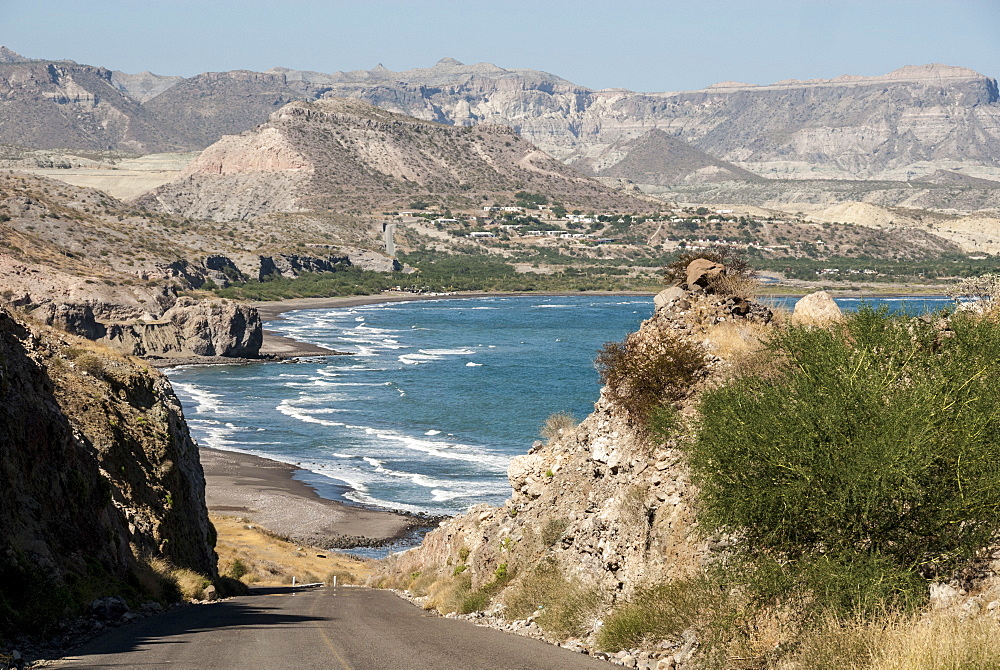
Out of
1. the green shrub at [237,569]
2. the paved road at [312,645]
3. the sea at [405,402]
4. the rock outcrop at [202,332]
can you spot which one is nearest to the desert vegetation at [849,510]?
the paved road at [312,645]

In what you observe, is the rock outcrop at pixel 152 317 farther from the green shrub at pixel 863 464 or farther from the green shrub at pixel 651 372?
the green shrub at pixel 863 464

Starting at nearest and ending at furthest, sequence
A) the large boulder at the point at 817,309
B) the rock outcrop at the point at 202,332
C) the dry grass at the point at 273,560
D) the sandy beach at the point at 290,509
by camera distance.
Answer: the large boulder at the point at 817,309 < the dry grass at the point at 273,560 < the sandy beach at the point at 290,509 < the rock outcrop at the point at 202,332

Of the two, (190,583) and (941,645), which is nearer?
(941,645)

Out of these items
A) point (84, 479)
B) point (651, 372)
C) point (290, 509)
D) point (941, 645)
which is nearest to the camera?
point (941, 645)

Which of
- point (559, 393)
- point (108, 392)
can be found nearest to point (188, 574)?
point (108, 392)

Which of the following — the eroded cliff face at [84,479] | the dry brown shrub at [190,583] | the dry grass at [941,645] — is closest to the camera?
the dry grass at [941,645]

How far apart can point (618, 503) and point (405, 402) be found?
2601 inches

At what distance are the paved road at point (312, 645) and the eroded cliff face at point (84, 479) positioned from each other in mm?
1325

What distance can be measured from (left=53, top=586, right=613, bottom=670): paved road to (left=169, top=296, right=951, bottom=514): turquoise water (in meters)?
8.52

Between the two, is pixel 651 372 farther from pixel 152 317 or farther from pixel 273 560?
pixel 152 317

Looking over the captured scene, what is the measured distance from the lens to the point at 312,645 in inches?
560

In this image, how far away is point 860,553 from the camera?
35.6 ft

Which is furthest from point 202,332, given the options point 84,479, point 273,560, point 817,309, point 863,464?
point 863,464

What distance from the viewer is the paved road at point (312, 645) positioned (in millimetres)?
12492
